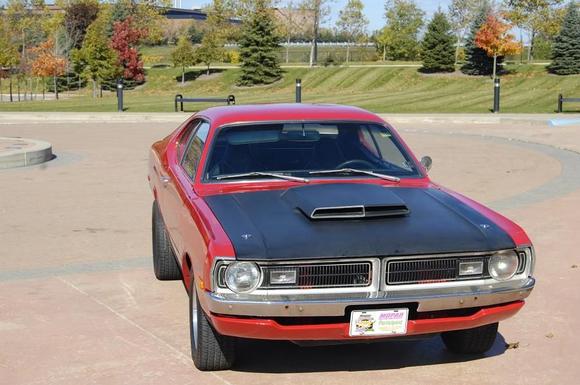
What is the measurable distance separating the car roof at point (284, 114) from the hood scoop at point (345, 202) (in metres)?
0.90

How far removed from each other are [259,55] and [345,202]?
51.2 meters

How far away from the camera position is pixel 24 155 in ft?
48.7

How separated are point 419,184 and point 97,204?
20.1 ft

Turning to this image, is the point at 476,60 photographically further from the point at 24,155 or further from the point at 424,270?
the point at 424,270

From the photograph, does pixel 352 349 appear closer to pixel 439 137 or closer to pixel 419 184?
pixel 419 184

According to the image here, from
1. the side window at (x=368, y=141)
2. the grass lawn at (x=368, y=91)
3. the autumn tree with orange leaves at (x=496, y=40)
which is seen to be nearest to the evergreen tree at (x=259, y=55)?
the grass lawn at (x=368, y=91)

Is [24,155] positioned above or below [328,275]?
below

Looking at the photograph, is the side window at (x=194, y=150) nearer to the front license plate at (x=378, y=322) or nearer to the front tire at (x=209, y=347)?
the front tire at (x=209, y=347)

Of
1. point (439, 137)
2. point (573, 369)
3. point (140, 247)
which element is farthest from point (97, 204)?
point (439, 137)

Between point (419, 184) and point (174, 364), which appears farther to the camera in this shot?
point (419, 184)

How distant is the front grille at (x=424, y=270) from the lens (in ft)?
15.3

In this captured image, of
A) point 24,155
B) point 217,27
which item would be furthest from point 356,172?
point 217,27

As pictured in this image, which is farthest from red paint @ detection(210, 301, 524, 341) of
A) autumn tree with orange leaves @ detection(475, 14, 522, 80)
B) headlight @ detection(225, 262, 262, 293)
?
autumn tree with orange leaves @ detection(475, 14, 522, 80)

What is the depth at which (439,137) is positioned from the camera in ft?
68.0
